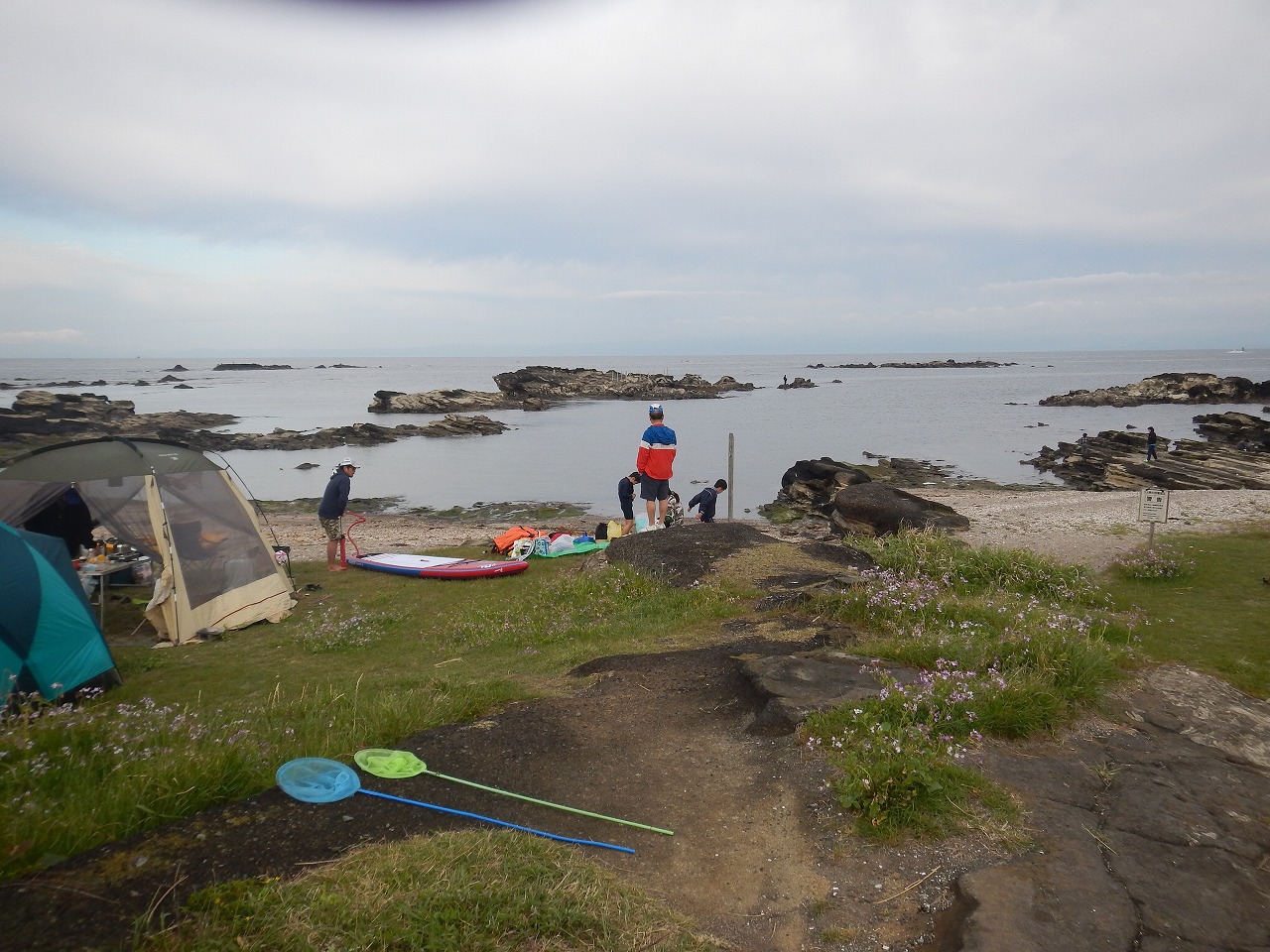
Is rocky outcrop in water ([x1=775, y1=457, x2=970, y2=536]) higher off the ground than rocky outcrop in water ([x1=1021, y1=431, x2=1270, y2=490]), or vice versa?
rocky outcrop in water ([x1=775, y1=457, x2=970, y2=536])

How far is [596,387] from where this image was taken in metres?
97.5

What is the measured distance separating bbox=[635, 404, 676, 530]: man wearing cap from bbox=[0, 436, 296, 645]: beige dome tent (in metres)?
6.77

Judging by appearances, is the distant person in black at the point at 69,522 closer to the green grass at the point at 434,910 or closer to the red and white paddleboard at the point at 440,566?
the red and white paddleboard at the point at 440,566

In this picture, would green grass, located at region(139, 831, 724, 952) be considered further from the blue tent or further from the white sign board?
the white sign board

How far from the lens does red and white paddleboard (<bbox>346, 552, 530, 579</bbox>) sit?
14.2 meters

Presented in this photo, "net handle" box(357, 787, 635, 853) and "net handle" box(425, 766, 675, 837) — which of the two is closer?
"net handle" box(357, 787, 635, 853)

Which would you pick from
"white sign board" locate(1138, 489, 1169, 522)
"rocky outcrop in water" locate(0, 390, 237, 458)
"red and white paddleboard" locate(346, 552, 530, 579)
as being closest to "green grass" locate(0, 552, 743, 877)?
"red and white paddleboard" locate(346, 552, 530, 579)

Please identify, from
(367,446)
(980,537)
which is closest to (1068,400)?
(367,446)

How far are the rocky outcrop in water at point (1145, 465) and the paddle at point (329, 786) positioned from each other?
25.5 metres

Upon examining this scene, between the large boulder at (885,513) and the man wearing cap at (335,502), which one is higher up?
the man wearing cap at (335,502)

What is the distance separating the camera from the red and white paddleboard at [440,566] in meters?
14.2

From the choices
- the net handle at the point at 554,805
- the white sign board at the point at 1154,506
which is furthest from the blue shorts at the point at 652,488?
the net handle at the point at 554,805

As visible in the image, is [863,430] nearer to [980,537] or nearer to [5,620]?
[980,537]

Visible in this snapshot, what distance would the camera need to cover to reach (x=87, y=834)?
13.8ft
